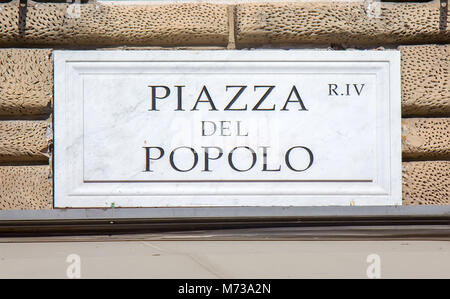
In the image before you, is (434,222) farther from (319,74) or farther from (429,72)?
(319,74)

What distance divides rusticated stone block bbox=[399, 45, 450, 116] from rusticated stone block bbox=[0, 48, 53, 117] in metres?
2.22

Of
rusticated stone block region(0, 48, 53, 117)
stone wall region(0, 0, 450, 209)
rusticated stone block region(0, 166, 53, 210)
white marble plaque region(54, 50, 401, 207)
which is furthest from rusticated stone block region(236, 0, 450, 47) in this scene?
rusticated stone block region(0, 166, 53, 210)

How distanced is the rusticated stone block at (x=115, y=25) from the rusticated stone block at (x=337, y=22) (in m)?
0.19

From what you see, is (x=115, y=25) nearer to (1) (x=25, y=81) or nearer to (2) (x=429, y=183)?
(1) (x=25, y=81)

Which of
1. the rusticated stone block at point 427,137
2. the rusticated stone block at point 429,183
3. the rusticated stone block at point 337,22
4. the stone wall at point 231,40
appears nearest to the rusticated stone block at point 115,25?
the stone wall at point 231,40

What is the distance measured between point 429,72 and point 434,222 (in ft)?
3.07

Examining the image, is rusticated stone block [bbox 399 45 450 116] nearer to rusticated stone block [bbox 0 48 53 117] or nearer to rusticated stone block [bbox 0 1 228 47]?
rusticated stone block [bbox 0 1 228 47]

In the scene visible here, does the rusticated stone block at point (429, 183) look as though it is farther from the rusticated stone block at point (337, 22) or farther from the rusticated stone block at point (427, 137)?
the rusticated stone block at point (337, 22)

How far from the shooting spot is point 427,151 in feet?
10.8

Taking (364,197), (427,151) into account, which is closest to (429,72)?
(427,151)

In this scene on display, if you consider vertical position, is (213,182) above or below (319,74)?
below

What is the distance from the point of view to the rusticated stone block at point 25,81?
324cm

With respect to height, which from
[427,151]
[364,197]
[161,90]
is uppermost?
[161,90]
